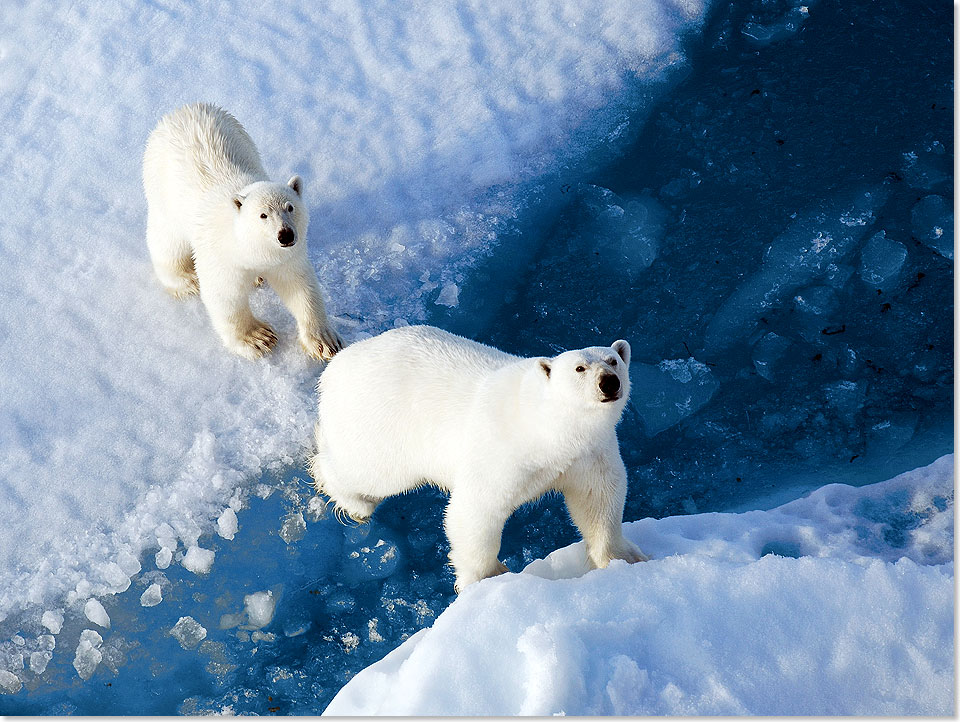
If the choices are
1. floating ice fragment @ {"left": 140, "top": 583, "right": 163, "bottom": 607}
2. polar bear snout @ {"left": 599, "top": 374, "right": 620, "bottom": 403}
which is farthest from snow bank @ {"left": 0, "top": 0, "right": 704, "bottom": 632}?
polar bear snout @ {"left": 599, "top": 374, "right": 620, "bottom": 403}

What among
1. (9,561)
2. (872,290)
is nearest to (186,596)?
(9,561)

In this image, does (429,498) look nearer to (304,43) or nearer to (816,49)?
(304,43)

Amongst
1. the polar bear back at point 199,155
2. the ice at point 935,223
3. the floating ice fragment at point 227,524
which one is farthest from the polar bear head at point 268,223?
the ice at point 935,223

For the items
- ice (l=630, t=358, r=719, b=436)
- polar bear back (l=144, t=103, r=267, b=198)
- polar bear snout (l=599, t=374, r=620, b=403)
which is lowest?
ice (l=630, t=358, r=719, b=436)

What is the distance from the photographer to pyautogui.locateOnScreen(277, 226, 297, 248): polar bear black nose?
12.3ft

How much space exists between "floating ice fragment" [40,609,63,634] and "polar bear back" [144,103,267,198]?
71.3 inches

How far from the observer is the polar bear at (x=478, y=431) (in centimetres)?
291

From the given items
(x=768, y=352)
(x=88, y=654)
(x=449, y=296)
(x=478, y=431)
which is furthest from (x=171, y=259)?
(x=768, y=352)

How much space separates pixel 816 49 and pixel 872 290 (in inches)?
65.4

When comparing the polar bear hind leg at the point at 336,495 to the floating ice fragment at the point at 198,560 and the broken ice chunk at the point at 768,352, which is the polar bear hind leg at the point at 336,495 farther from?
the broken ice chunk at the point at 768,352

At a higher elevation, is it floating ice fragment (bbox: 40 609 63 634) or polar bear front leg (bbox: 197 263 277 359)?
polar bear front leg (bbox: 197 263 277 359)

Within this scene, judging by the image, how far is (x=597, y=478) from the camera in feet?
10.4

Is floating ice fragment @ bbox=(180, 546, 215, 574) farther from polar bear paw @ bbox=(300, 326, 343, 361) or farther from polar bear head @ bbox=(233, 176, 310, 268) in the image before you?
polar bear head @ bbox=(233, 176, 310, 268)

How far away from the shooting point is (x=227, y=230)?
3959 mm
